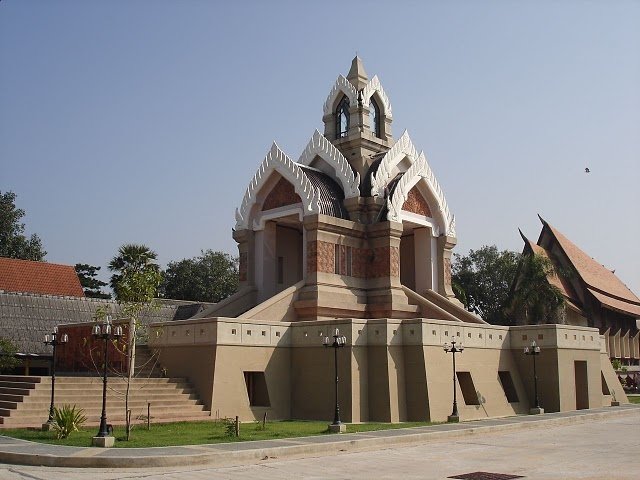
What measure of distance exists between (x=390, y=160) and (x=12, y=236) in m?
28.8

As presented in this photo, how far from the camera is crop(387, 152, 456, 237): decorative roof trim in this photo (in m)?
29.3

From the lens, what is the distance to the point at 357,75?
1336 inches

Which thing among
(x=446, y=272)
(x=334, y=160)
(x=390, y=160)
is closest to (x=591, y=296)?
(x=446, y=272)

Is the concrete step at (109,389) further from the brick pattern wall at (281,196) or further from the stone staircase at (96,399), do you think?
the brick pattern wall at (281,196)

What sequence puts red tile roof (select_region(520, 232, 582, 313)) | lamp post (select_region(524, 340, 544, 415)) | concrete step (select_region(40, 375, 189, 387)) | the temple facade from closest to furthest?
1. concrete step (select_region(40, 375, 189, 387))
2. the temple facade
3. lamp post (select_region(524, 340, 544, 415))
4. red tile roof (select_region(520, 232, 582, 313))

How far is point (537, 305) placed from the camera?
40.5 m

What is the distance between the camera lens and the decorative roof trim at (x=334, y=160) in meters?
29.8

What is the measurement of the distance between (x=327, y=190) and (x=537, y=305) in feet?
54.4

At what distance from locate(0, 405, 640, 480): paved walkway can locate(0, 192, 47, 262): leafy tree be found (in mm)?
35820

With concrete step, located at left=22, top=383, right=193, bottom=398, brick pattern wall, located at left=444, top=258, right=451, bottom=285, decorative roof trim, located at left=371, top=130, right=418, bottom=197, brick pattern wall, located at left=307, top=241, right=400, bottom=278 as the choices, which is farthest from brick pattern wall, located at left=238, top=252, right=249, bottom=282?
concrete step, located at left=22, top=383, right=193, bottom=398

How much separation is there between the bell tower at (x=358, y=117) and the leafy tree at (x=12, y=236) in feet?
82.2

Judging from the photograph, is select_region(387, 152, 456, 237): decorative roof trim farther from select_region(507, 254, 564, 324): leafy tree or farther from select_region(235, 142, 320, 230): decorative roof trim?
select_region(507, 254, 564, 324): leafy tree

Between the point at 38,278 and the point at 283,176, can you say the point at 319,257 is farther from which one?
the point at 38,278

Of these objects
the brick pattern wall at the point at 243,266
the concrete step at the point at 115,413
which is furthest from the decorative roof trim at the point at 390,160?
the concrete step at the point at 115,413
